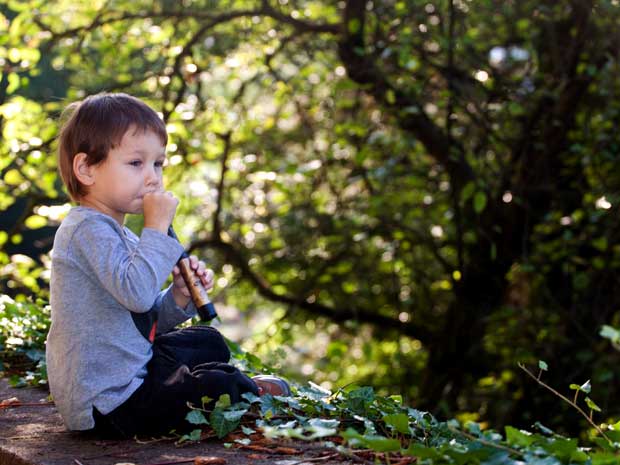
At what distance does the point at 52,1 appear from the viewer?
6.81 m

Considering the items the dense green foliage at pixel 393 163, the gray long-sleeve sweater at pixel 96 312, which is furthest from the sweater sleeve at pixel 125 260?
the dense green foliage at pixel 393 163

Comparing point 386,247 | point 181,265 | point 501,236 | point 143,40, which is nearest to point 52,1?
point 143,40

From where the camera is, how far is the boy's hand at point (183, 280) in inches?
119

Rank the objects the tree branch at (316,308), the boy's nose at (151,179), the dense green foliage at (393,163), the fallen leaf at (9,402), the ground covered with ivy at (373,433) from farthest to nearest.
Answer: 1. the tree branch at (316,308)
2. the dense green foliage at (393,163)
3. the fallen leaf at (9,402)
4. the boy's nose at (151,179)
5. the ground covered with ivy at (373,433)

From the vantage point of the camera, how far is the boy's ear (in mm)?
2928

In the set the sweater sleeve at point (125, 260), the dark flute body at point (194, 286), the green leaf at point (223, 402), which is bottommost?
the green leaf at point (223, 402)

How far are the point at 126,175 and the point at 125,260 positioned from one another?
321mm

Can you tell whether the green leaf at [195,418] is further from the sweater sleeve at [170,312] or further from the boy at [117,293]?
the sweater sleeve at [170,312]

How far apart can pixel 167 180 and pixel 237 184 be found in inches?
A: 38.5

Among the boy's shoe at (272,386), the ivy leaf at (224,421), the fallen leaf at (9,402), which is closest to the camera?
the ivy leaf at (224,421)

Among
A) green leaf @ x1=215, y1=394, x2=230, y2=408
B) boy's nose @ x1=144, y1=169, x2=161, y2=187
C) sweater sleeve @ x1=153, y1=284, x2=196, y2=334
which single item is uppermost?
boy's nose @ x1=144, y1=169, x2=161, y2=187

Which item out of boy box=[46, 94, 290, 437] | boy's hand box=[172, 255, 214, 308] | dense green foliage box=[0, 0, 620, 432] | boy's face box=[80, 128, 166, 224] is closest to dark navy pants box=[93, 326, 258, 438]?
boy box=[46, 94, 290, 437]

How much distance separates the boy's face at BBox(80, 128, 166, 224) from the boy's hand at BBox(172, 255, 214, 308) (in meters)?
0.27

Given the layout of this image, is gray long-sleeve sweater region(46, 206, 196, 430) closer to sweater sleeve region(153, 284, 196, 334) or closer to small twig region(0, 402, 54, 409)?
sweater sleeve region(153, 284, 196, 334)
